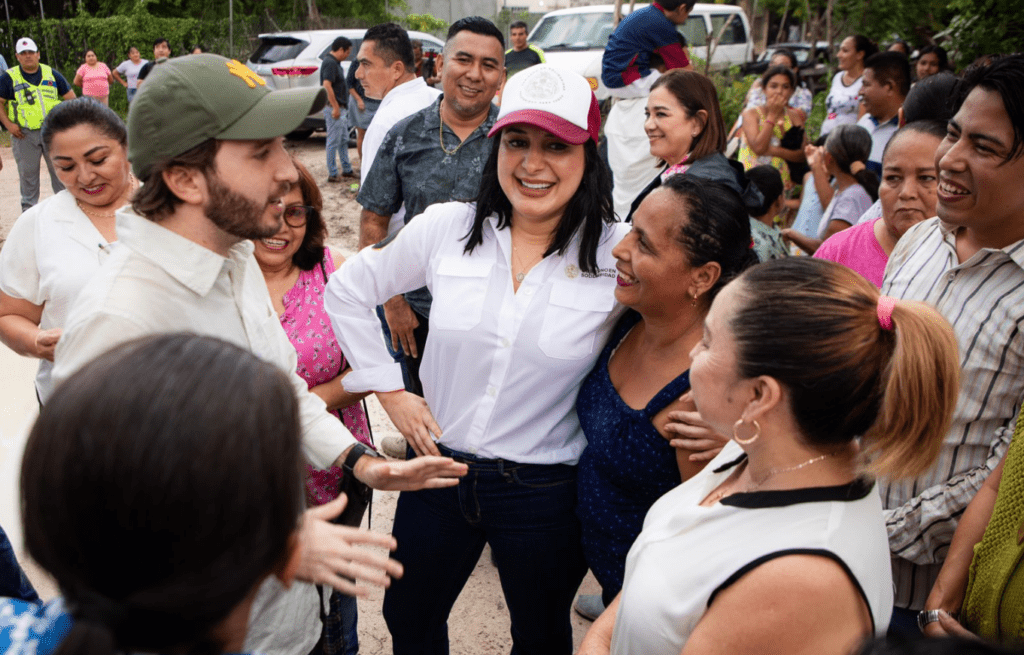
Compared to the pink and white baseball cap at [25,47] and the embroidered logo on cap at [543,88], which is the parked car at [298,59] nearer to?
the pink and white baseball cap at [25,47]

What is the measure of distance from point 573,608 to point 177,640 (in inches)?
106

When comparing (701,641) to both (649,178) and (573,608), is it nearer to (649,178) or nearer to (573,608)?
(573,608)

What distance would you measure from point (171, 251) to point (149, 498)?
990mm

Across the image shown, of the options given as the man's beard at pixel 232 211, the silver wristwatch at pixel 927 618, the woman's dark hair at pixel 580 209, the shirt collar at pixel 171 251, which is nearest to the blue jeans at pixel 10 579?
the shirt collar at pixel 171 251

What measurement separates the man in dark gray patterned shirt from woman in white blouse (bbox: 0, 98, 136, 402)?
1193mm

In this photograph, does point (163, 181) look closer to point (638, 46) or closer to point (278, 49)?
point (638, 46)

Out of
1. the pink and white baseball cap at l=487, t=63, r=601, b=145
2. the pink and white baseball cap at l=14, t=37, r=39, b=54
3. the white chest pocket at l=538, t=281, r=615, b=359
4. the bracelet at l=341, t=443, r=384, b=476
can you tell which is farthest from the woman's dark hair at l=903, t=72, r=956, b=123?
the pink and white baseball cap at l=14, t=37, r=39, b=54

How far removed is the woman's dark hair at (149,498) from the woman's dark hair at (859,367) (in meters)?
1.00

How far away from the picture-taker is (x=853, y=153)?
443 cm

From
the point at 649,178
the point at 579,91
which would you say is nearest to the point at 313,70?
the point at 649,178

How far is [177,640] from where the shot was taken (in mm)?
887

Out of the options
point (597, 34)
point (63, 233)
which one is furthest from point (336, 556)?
point (597, 34)

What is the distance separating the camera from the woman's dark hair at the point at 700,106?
4.11 meters

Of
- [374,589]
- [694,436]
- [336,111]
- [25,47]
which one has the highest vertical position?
[694,436]
